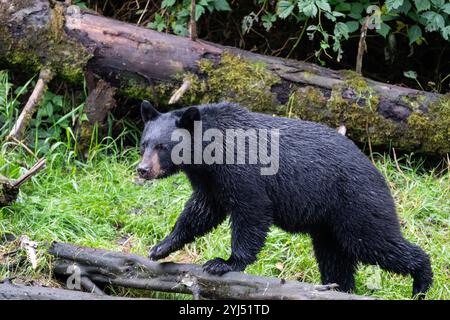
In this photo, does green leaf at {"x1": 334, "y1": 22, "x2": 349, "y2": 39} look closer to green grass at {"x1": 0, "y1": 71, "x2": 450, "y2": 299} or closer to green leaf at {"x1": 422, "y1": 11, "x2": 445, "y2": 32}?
green leaf at {"x1": 422, "y1": 11, "x2": 445, "y2": 32}

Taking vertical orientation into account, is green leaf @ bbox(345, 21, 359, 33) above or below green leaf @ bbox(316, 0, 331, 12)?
below

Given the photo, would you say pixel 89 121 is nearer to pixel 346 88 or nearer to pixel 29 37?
pixel 29 37

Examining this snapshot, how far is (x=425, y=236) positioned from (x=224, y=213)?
6.76 feet

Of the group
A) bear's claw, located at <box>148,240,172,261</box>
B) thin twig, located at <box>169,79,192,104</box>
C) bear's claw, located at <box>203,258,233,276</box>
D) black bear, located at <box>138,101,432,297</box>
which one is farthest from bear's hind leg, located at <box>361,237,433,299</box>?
thin twig, located at <box>169,79,192,104</box>

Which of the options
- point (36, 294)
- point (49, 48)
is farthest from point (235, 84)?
point (36, 294)

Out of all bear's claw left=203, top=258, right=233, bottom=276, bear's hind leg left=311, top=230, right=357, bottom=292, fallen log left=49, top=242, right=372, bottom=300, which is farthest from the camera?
bear's hind leg left=311, top=230, right=357, bottom=292

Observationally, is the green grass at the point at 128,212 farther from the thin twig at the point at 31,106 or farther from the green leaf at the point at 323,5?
the green leaf at the point at 323,5

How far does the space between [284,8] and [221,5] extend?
0.79 meters

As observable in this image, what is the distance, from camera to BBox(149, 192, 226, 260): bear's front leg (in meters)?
5.44

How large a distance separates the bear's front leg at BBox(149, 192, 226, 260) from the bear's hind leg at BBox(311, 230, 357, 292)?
31.0 inches

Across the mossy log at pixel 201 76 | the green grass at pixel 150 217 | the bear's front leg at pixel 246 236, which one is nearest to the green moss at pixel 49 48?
the mossy log at pixel 201 76

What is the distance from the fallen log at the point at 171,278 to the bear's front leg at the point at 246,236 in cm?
19

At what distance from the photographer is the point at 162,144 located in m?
5.24

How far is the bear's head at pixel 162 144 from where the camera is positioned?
205 inches
